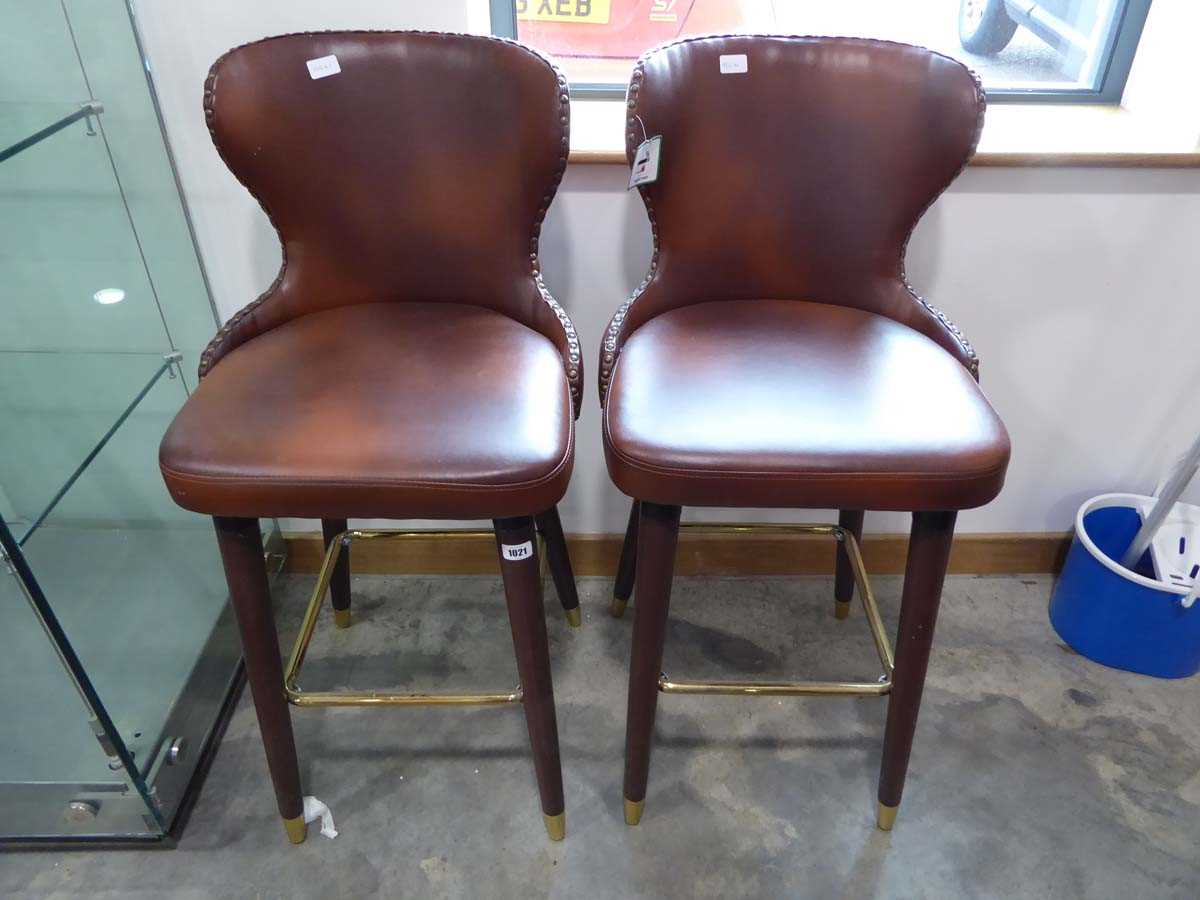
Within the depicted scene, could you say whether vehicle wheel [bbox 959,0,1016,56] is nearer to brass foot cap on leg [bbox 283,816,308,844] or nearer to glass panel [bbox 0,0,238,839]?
glass panel [bbox 0,0,238,839]

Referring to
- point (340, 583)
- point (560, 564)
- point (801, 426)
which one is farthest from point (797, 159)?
point (340, 583)

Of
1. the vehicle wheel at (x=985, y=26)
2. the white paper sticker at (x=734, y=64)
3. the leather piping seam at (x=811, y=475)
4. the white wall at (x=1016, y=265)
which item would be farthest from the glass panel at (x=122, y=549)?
the vehicle wheel at (x=985, y=26)

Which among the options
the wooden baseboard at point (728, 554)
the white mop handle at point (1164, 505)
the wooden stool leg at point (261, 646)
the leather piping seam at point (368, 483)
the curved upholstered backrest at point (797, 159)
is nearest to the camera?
the leather piping seam at point (368, 483)

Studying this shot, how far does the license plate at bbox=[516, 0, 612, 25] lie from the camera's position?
1.47 m

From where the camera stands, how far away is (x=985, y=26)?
1.53 metres

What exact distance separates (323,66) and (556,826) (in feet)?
3.50

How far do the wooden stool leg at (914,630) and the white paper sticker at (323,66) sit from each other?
0.89 metres

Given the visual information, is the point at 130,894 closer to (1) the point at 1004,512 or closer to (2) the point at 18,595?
(2) the point at 18,595

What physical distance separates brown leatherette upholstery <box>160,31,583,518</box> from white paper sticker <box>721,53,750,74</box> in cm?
21

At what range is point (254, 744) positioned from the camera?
1410 mm

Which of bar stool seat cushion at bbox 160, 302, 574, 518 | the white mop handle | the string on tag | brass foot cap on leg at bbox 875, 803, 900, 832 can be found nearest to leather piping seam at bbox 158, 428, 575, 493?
bar stool seat cushion at bbox 160, 302, 574, 518

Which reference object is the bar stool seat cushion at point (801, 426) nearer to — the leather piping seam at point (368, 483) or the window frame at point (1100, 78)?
the leather piping seam at point (368, 483)

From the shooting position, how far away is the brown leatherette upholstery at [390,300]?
901 millimetres

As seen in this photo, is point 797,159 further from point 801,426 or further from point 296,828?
point 296,828
